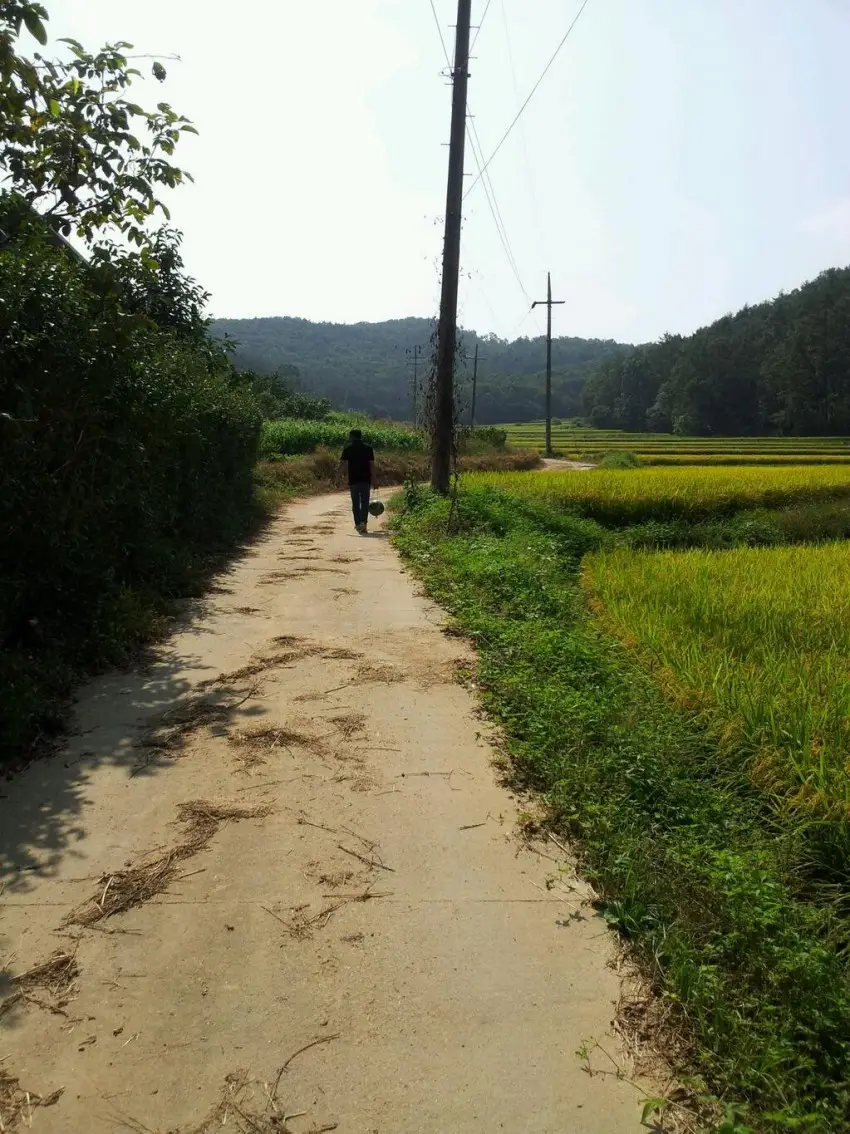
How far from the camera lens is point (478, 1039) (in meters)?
2.42

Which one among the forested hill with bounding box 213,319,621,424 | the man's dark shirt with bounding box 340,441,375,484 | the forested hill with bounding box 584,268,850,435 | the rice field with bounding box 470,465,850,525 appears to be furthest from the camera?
the forested hill with bounding box 213,319,621,424

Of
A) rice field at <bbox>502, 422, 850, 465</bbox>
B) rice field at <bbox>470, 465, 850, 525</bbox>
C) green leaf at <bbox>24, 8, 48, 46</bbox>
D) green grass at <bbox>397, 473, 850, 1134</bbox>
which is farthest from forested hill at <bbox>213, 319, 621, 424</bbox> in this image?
green leaf at <bbox>24, 8, 48, 46</bbox>

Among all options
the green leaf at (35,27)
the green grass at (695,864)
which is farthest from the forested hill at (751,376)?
the green leaf at (35,27)

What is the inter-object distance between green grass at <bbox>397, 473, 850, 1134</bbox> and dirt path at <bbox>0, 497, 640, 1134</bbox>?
0.24 m

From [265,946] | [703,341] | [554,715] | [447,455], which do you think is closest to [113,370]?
[554,715]

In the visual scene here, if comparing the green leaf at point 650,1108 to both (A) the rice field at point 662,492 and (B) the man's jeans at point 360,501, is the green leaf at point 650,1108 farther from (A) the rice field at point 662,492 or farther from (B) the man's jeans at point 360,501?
(A) the rice field at point 662,492

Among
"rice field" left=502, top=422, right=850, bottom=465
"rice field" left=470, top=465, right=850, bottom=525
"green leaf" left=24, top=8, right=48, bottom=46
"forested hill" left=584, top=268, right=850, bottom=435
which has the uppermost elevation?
"forested hill" left=584, top=268, right=850, bottom=435

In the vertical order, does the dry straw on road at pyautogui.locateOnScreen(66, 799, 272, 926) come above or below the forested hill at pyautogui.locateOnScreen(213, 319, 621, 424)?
below

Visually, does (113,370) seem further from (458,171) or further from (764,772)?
(458,171)

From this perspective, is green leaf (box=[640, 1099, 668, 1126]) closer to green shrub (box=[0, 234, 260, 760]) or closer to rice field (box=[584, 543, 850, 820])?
rice field (box=[584, 543, 850, 820])

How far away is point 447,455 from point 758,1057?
14485 millimetres

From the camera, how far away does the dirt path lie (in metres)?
2.21

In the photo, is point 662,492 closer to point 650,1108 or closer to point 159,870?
point 159,870

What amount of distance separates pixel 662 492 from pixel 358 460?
8.30 meters
